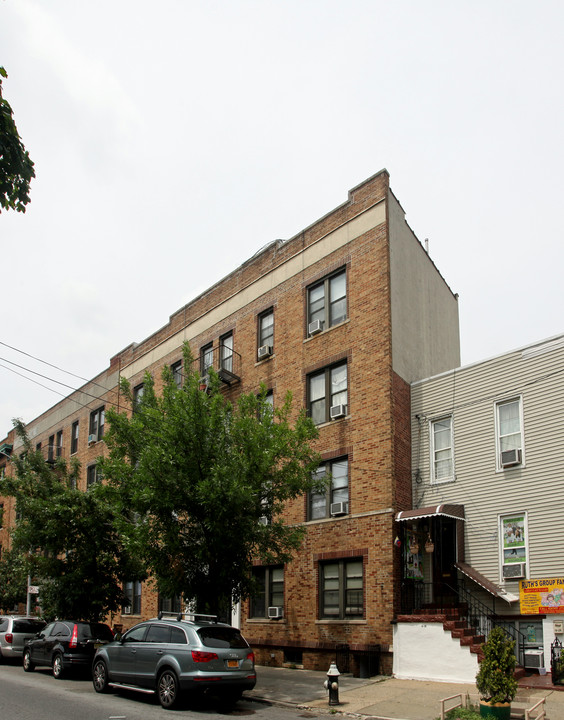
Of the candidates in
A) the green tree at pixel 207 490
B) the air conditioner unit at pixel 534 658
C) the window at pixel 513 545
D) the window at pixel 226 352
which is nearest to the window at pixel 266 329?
the window at pixel 226 352

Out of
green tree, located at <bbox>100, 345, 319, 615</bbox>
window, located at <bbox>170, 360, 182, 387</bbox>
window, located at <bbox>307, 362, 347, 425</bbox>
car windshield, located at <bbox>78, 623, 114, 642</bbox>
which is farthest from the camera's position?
window, located at <bbox>170, 360, 182, 387</bbox>

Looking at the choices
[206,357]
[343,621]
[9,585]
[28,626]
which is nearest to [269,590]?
[343,621]

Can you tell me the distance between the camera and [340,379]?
21391mm

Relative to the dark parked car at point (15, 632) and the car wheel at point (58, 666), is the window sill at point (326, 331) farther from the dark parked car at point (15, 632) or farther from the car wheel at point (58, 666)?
the dark parked car at point (15, 632)

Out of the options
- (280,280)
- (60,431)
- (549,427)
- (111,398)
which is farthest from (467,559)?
(60,431)

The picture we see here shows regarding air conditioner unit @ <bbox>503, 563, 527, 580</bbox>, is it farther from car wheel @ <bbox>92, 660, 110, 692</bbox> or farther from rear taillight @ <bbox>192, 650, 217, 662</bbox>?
car wheel @ <bbox>92, 660, 110, 692</bbox>

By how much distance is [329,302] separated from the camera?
2227 cm

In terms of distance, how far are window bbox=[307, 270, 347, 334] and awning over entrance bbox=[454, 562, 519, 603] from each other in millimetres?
7652

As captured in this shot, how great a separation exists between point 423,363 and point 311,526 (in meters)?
5.84

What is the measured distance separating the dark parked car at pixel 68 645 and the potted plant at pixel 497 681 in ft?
35.2

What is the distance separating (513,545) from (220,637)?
724 centimetres

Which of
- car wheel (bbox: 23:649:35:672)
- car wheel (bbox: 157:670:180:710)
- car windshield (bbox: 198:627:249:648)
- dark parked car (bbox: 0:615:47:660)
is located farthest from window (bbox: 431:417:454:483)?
dark parked car (bbox: 0:615:47:660)

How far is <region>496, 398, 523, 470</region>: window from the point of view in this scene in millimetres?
17641

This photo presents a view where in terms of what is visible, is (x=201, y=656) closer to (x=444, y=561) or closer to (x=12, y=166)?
(x=444, y=561)
